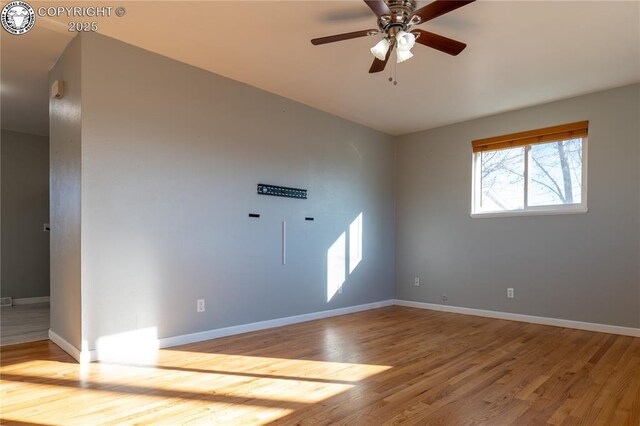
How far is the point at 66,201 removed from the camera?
329 cm

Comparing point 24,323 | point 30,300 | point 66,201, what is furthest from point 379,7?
point 30,300

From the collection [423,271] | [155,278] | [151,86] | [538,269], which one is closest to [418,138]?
[423,271]

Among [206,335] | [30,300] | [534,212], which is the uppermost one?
[534,212]

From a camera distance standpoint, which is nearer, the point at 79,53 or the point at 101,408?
the point at 101,408

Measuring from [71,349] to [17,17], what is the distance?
262 centimetres

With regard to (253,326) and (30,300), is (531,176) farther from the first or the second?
(30,300)

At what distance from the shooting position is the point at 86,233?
2979 millimetres

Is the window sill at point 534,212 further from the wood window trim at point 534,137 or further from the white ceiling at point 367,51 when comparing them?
the white ceiling at point 367,51

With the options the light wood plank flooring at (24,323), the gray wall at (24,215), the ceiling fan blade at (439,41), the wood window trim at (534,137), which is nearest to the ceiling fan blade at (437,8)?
the ceiling fan blade at (439,41)

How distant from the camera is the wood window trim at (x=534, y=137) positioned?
4.28 m

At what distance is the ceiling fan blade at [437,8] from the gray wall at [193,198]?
2.24 meters

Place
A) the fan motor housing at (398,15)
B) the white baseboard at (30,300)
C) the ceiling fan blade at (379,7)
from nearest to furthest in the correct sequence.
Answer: the ceiling fan blade at (379,7) < the fan motor housing at (398,15) < the white baseboard at (30,300)

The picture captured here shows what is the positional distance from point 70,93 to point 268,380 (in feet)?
9.45

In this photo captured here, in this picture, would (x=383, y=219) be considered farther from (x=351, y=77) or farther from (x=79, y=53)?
(x=79, y=53)
